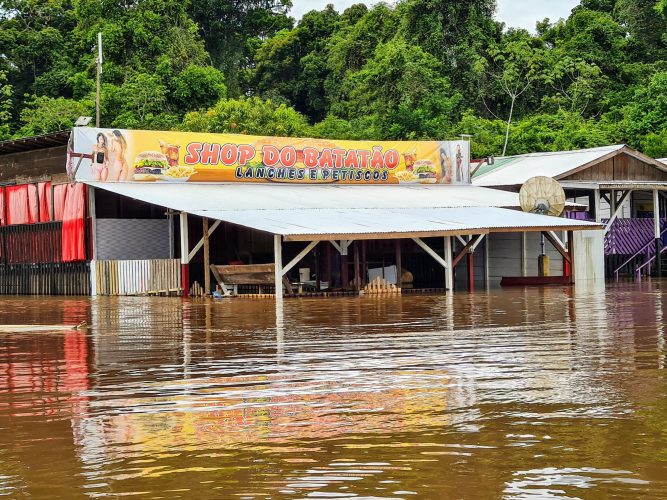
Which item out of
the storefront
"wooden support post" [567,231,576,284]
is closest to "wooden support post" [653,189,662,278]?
the storefront

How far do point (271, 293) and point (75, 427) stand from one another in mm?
19942

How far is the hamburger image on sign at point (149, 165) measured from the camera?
30.9m

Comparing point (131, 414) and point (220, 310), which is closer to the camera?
point (131, 414)

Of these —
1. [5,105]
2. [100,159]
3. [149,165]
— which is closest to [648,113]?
[149,165]

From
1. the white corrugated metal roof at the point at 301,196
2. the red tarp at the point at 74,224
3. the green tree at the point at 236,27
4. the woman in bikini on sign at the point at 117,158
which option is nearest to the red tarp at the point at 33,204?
the red tarp at the point at 74,224

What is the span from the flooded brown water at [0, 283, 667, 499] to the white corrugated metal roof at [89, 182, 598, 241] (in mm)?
10071

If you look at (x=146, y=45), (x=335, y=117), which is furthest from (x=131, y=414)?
(x=335, y=117)

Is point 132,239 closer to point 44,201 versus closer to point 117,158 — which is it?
point 117,158

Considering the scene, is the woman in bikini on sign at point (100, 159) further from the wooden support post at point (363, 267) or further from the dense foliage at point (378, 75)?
the dense foliage at point (378, 75)

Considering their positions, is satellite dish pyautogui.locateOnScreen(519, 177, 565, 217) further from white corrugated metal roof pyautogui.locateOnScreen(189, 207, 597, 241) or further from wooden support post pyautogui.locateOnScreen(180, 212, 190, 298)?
wooden support post pyautogui.locateOnScreen(180, 212, 190, 298)

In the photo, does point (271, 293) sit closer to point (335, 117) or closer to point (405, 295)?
point (405, 295)

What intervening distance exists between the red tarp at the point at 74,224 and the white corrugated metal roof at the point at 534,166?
1358 centimetres

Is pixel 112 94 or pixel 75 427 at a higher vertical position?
pixel 112 94

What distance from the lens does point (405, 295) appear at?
91.0 ft
